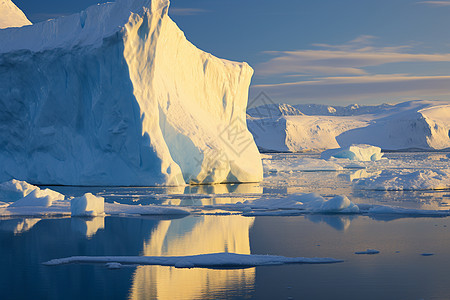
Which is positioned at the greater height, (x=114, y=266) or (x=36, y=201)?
(x=36, y=201)

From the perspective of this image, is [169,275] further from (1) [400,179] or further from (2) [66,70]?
(2) [66,70]

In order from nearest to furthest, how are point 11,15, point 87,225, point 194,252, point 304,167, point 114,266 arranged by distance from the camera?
1. point 114,266
2. point 194,252
3. point 87,225
4. point 11,15
5. point 304,167

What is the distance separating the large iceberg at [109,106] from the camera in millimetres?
17656

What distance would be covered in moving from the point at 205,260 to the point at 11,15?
19535 millimetres

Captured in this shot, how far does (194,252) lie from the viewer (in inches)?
287

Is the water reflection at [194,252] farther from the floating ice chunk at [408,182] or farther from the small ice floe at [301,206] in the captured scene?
the floating ice chunk at [408,182]

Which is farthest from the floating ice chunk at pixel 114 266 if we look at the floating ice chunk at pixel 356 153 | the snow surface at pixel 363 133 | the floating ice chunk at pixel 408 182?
the snow surface at pixel 363 133

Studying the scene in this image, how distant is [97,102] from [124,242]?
1058 cm

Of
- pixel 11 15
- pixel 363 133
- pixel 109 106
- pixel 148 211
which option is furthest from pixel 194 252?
pixel 363 133

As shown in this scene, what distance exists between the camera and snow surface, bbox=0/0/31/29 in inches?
877

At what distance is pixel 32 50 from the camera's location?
62.3 feet

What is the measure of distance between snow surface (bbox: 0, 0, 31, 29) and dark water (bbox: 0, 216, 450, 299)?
14038mm

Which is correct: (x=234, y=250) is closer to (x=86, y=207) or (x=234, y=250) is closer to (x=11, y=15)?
(x=86, y=207)

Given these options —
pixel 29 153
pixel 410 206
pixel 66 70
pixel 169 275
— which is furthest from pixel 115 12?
pixel 169 275
